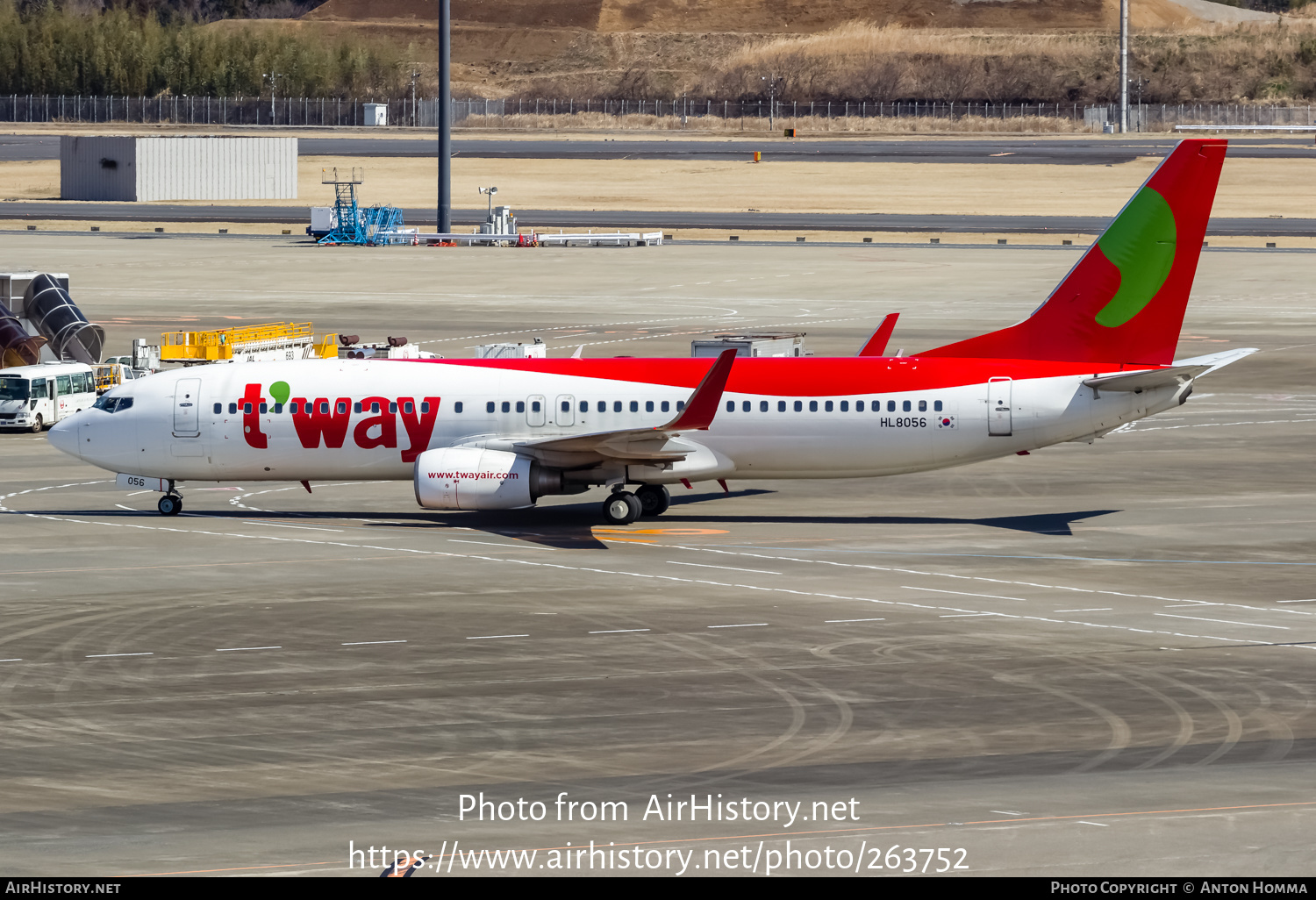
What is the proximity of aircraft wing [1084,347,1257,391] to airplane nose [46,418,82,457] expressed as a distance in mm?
27109

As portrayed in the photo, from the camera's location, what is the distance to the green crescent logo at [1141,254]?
158 ft

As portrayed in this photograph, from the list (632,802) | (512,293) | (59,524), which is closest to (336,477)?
(59,524)

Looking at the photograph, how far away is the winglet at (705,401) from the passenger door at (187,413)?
12874mm

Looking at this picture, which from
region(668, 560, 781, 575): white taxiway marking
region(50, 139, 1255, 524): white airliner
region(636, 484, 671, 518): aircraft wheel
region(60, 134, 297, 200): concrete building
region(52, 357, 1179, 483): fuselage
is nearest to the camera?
region(668, 560, 781, 575): white taxiway marking

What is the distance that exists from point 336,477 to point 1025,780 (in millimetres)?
28068

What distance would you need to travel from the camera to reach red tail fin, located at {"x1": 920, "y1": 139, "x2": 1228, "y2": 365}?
4825 cm

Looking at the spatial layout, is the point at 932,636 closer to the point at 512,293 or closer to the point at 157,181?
the point at 512,293

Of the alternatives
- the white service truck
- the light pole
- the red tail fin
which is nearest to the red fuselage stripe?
the red tail fin

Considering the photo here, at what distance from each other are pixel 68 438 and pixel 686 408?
1744 cm

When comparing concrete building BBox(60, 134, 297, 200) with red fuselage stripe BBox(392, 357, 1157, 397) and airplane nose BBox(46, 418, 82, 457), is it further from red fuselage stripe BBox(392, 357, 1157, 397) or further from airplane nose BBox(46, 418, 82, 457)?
red fuselage stripe BBox(392, 357, 1157, 397)

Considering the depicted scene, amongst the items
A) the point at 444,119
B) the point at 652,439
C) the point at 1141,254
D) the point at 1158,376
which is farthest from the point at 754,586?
the point at 444,119

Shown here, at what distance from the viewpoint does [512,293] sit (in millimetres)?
108312

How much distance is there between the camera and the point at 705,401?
45625 mm

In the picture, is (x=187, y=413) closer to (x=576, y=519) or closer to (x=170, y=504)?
(x=170, y=504)
